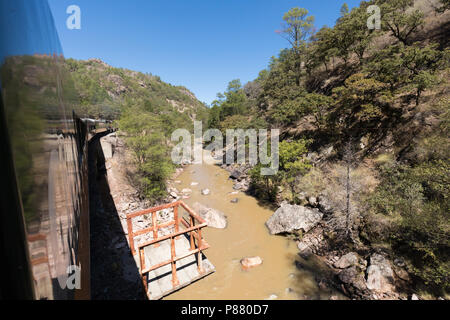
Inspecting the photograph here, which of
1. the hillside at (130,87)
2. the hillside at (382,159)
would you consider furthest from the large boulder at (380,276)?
the hillside at (130,87)

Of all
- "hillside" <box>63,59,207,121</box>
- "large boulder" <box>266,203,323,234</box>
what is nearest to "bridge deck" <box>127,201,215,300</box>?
"large boulder" <box>266,203,323,234</box>

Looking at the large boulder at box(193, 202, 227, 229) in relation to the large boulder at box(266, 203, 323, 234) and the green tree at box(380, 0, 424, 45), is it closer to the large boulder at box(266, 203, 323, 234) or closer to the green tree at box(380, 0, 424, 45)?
the large boulder at box(266, 203, 323, 234)

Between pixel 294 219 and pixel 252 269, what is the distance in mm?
3709

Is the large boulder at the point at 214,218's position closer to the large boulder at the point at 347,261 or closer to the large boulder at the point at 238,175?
the large boulder at the point at 347,261

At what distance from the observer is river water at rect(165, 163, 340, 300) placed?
723cm

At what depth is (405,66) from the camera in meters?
11.0

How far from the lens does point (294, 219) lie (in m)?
10.5

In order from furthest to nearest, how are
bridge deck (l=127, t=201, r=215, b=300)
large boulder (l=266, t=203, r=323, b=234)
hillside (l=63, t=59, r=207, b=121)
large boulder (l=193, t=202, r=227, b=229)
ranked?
hillside (l=63, t=59, r=207, b=121), large boulder (l=193, t=202, r=227, b=229), large boulder (l=266, t=203, r=323, b=234), bridge deck (l=127, t=201, r=215, b=300)

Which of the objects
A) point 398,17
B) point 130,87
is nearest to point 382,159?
point 398,17

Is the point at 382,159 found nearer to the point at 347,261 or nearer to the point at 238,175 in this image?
the point at 347,261

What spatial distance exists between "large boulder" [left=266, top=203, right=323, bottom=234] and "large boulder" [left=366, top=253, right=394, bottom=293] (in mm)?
3093

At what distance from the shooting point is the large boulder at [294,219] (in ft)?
33.6

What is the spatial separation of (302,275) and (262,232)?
3.19 meters

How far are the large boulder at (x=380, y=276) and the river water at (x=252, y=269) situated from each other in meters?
1.67
